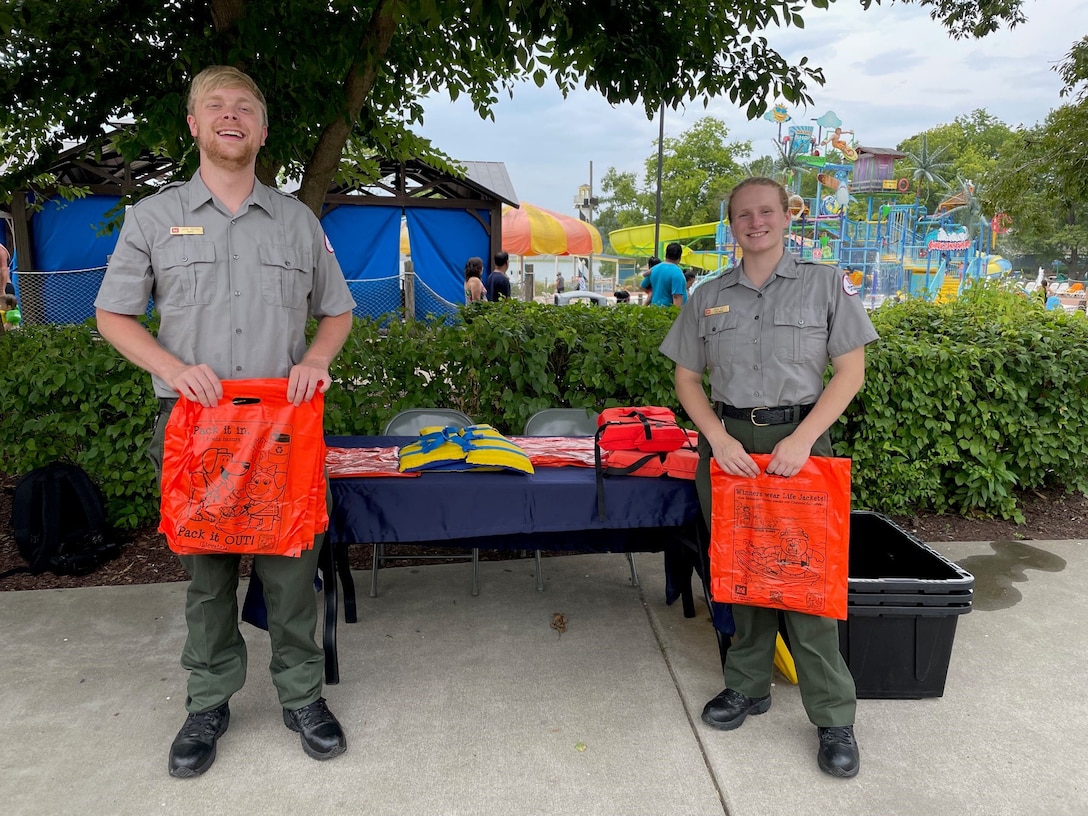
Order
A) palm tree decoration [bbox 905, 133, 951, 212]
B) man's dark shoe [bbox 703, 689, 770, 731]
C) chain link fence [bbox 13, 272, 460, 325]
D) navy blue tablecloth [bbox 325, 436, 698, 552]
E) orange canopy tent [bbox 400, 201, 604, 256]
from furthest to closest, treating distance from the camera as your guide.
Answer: palm tree decoration [bbox 905, 133, 951, 212], orange canopy tent [bbox 400, 201, 604, 256], chain link fence [bbox 13, 272, 460, 325], navy blue tablecloth [bbox 325, 436, 698, 552], man's dark shoe [bbox 703, 689, 770, 731]

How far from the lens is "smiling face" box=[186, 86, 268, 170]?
2.25 meters

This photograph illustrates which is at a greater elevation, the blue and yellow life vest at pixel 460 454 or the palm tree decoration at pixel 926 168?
the palm tree decoration at pixel 926 168

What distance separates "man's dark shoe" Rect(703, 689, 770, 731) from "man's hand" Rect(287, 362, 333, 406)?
5.67 ft

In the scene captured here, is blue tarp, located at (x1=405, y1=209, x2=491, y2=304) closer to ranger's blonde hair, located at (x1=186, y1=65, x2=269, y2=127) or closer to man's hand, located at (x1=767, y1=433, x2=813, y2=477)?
ranger's blonde hair, located at (x1=186, y1=65, x2=269, y2=127)

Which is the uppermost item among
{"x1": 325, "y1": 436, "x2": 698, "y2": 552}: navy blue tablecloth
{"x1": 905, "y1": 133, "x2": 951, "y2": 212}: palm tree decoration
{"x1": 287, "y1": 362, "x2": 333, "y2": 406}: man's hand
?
{"x1": 905, "y1": 133, "x2": 951, "y2": 212}: palm tree decoration

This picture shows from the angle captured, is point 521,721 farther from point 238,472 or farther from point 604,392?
point 604,392

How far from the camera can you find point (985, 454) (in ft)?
15.3

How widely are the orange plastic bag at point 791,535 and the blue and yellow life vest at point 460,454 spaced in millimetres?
816

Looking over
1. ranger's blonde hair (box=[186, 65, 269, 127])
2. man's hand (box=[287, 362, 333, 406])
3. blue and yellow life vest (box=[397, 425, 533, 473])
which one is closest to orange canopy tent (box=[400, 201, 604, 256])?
blue and yellow life vest (box=[397, 425, 533, 473])

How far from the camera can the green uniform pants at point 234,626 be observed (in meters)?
2.46

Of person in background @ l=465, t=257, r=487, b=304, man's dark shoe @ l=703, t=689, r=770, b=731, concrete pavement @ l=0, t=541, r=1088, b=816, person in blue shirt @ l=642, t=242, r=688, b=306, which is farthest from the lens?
person in background @ l=465, t=257, r=487, b=304

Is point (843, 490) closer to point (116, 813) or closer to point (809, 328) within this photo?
point (809, 328)

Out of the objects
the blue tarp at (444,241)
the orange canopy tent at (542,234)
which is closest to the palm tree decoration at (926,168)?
the orange canopy tent at (542,234)

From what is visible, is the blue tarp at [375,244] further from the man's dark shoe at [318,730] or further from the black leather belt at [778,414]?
the black leather belt at [778,414]
